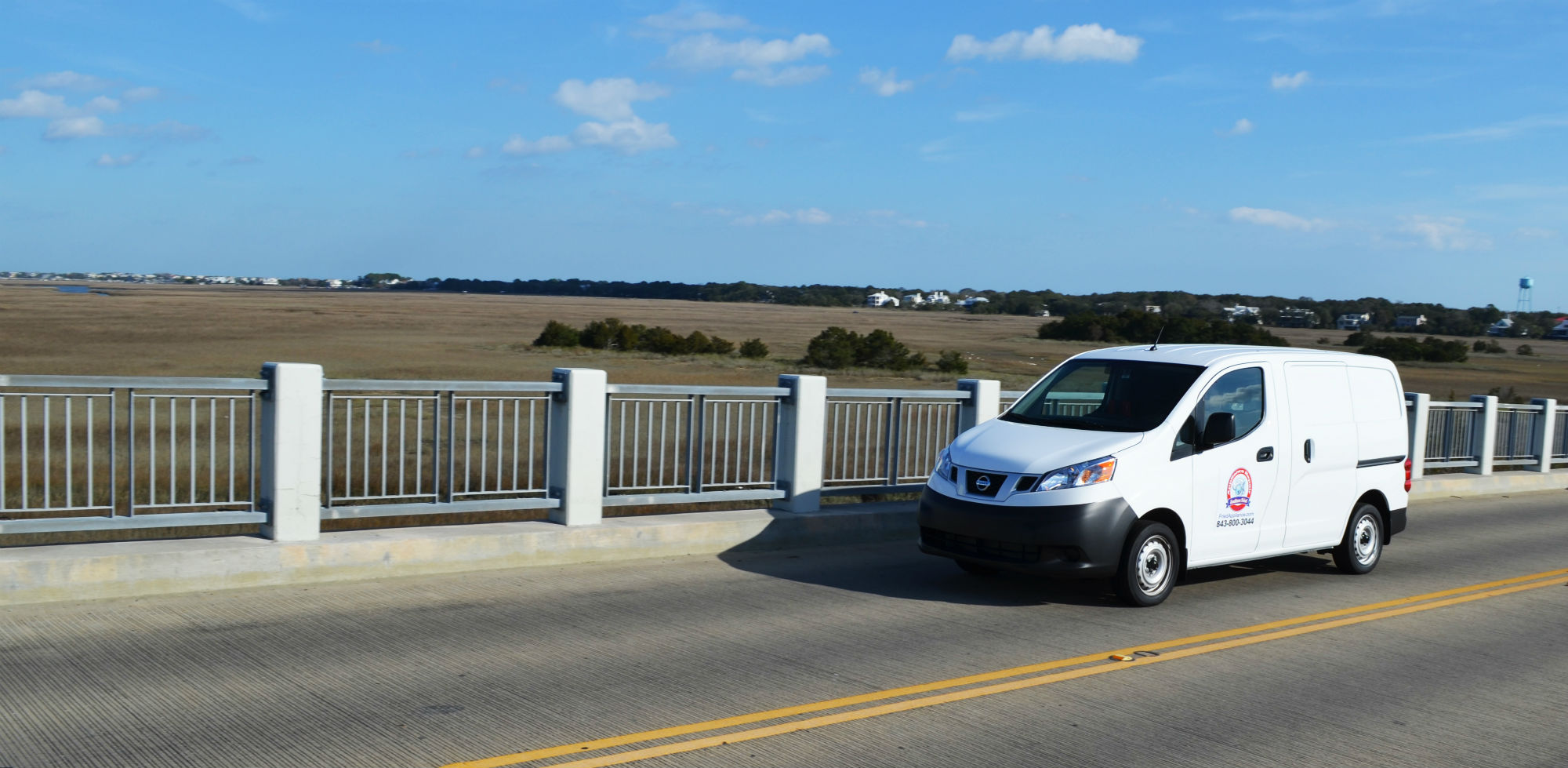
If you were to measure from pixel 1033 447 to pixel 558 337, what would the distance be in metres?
48.9

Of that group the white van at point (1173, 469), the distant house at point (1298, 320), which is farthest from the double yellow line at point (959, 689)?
the distant house at point (1298, 320)

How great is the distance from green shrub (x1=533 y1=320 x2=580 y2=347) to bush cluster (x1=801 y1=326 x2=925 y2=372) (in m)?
11.6

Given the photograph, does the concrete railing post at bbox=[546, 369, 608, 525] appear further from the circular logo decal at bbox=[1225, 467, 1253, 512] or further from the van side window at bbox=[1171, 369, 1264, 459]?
the circular logo decal at bbox=[1225, 467, 1253, 512]

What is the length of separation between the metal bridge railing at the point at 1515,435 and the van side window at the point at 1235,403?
11.8 m

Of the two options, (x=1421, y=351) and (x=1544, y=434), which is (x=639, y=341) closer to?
(x=1544, y=434)

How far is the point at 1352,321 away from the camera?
122m

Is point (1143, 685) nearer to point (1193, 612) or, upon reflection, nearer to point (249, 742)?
point (1193, 612)

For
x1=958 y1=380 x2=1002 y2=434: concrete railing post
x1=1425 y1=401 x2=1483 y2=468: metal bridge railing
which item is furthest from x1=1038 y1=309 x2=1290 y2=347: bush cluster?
x1=958 y1=380 x2=1002 y2=434: concrete railing post

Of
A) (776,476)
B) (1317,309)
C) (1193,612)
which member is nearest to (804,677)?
(1193,612)

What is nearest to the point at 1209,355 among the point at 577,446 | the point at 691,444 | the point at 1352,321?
the point at 691,444

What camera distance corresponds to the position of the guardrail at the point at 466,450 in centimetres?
864

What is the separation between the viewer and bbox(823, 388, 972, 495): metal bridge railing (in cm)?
1196

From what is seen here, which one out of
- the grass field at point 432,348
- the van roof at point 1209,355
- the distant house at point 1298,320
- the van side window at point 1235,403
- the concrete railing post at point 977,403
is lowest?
the grass field at point 432,348

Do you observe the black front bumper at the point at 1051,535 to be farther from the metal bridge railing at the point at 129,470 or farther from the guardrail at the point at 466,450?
the metal bridge railing at the point at 129,470
